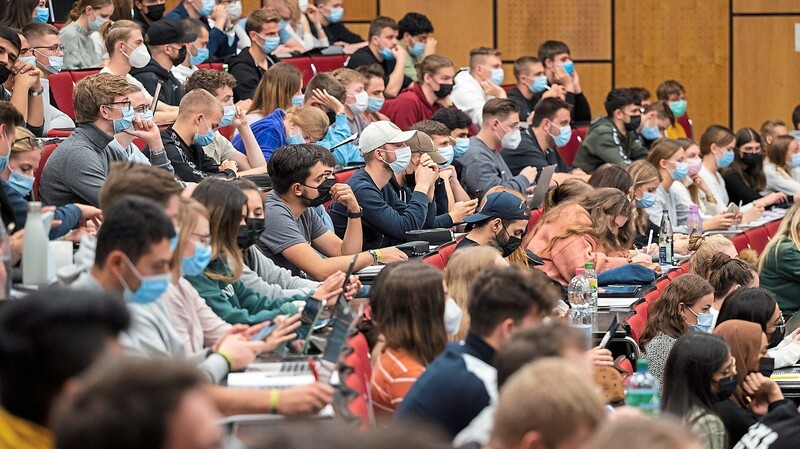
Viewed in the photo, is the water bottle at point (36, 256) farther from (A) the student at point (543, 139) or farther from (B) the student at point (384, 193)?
(A) the student at point (543, 139)

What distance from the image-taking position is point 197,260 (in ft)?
11.1

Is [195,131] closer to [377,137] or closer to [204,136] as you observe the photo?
[204,136]

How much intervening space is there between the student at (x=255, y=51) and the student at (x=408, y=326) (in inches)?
184

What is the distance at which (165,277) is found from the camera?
287 cm

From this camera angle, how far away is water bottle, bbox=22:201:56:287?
325 cm

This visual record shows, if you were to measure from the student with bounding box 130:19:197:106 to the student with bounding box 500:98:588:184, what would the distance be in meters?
2.15

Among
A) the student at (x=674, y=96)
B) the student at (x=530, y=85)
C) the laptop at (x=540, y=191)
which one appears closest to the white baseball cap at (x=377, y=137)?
the laptop at (x=540, y=191)

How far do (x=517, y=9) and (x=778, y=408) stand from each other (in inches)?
307

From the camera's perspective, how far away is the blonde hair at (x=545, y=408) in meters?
1.99

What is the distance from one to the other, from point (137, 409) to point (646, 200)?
582 centimetres

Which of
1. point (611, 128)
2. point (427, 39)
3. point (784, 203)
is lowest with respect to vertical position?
point (784, 203)

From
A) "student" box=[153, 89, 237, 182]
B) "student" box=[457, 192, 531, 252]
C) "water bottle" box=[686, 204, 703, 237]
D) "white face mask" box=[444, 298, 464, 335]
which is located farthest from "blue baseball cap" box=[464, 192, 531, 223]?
"water bottle" box=[686, 204, 703, 237]

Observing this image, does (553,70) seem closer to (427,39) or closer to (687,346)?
(427,39)

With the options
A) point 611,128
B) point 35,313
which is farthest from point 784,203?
point 35,313
